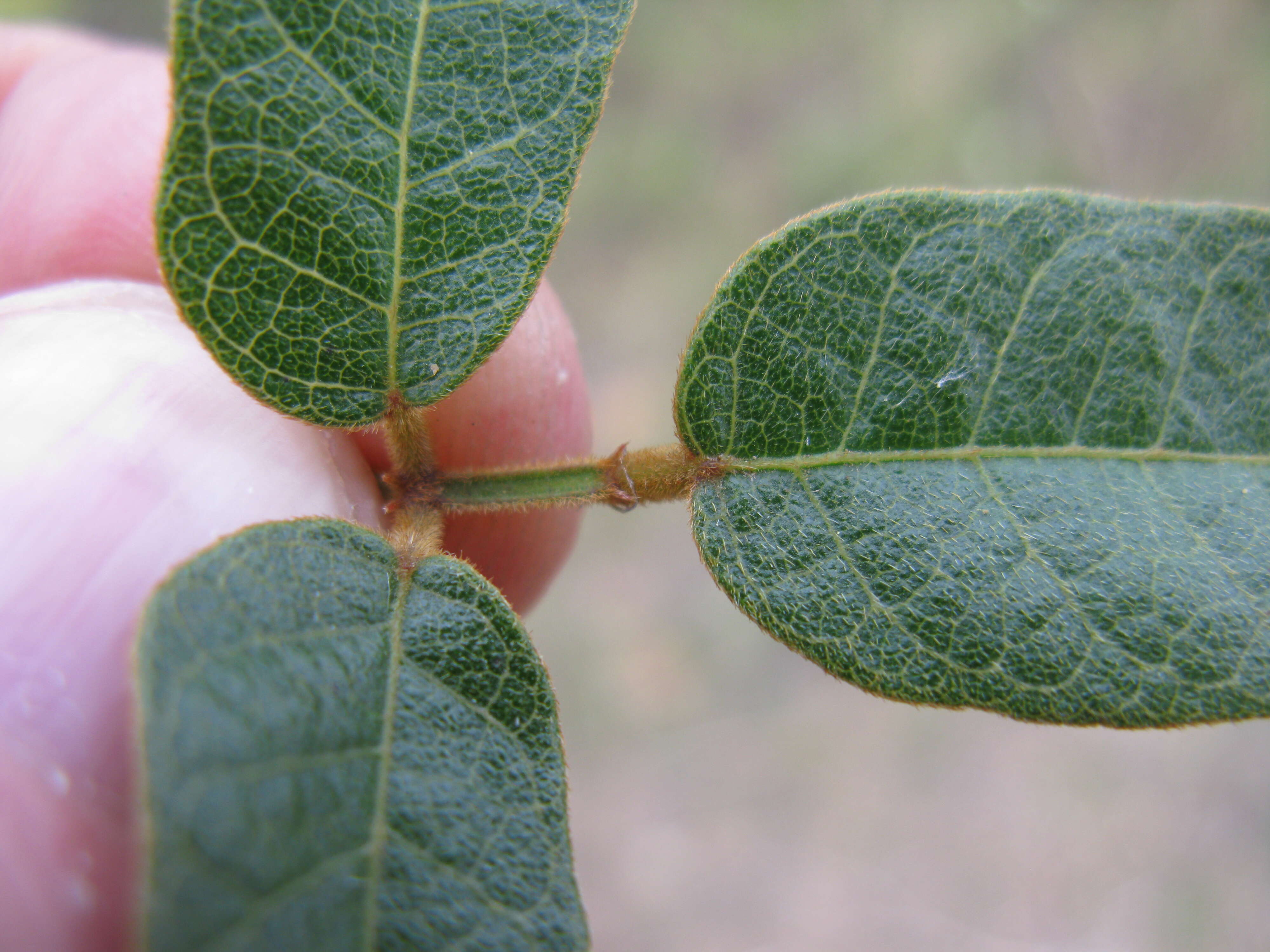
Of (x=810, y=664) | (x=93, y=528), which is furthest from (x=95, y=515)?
(x=810, y=664)

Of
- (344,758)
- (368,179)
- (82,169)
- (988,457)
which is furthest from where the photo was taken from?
(82,169)

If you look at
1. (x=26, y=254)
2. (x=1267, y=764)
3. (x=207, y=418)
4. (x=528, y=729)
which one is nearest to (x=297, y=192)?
(x=207, y=418)

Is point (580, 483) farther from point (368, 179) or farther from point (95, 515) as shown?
point (95, 515)

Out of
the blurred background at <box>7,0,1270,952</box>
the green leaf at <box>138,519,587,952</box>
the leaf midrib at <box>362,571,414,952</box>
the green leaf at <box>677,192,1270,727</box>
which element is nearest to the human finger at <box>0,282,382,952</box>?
the green leaf at <box>138,519,587,952</box>

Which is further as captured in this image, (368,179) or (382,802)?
(368,179)

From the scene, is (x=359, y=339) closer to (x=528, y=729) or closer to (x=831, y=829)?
(x=528, y=729)

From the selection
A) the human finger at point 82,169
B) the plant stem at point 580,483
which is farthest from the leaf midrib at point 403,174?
the human finger at point 82,169

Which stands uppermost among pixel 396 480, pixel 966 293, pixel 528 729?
pixel 966 293
